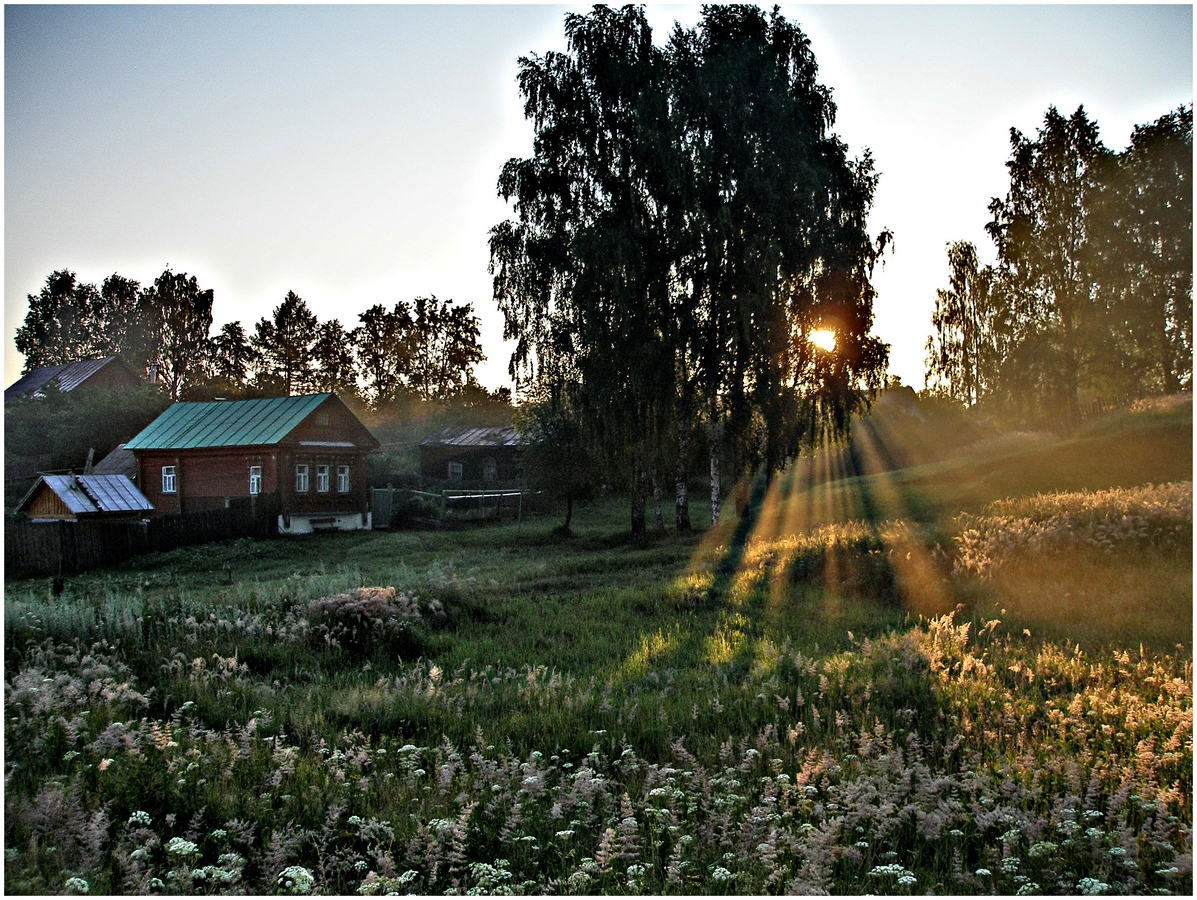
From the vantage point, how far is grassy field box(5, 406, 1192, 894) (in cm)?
380

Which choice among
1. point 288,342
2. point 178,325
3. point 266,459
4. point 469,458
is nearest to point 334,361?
point 288,342

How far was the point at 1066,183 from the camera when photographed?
98.9 ft

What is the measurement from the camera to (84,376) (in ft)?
162

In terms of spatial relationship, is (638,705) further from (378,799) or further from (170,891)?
(170,891)

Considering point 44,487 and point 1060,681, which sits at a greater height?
point 44,487

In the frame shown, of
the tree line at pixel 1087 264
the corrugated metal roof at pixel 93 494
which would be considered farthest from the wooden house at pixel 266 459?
the tree line at pixel 1087 264

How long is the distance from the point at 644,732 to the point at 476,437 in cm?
4587

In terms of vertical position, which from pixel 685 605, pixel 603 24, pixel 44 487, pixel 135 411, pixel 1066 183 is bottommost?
pixel 685 605

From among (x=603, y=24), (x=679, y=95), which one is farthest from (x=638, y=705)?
(x=603, y=24)

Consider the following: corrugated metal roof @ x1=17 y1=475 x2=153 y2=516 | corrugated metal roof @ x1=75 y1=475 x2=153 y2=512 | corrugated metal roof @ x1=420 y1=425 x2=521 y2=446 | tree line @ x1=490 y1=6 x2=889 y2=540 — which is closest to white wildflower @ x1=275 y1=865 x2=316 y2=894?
tree line @ x1=490 y1=6 x2=889 y2=540

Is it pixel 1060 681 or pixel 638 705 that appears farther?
pixel 1060 681

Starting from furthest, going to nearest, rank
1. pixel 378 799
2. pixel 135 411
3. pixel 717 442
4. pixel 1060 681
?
1. pixel 135 411
2. pixel 717 442
3. pixel 1060 681
4. pixel 378 799

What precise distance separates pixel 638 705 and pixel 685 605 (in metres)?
6.48

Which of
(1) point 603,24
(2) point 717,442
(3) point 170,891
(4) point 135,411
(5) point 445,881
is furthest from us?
(4) point 135,411
